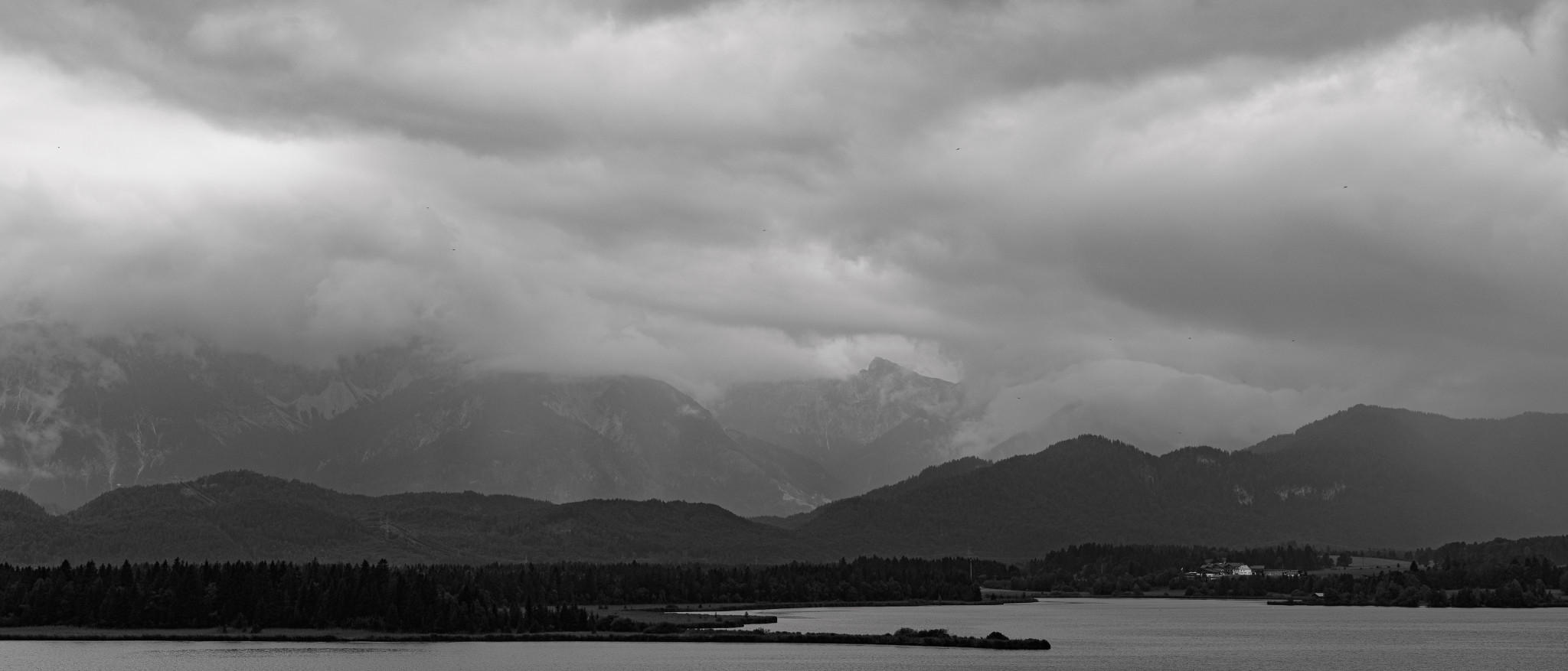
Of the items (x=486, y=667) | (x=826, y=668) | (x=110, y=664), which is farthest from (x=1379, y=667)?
(x=110, y=664)

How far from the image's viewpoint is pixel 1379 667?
19250 centimetres

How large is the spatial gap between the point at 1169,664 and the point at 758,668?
46310 mm

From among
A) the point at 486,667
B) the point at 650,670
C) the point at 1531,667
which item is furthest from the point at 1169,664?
the point at 486,667

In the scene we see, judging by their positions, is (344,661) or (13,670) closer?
(13,670)

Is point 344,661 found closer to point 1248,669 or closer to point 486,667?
point 486,667

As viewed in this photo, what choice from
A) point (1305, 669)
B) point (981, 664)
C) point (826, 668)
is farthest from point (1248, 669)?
point (826, 668)

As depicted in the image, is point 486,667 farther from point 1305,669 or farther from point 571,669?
point 1305,669

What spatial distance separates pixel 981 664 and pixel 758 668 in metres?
25.5

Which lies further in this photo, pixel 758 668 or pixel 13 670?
pixel 758 668

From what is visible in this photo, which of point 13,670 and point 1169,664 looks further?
point 1169,664

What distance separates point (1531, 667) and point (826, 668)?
74159mm

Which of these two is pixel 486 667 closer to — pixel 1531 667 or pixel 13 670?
pixel 13 670

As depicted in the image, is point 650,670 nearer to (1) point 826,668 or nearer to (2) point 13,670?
(1) point 826,668

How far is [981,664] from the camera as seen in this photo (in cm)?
19912
